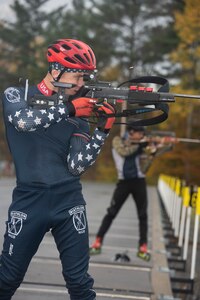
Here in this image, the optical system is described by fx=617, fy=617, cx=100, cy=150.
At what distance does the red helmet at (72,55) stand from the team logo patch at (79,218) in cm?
86

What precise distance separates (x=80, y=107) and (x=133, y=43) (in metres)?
36.0

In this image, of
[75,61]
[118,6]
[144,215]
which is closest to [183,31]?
[118,6]

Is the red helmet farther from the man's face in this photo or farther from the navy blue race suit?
the man's face

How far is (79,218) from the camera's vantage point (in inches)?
145

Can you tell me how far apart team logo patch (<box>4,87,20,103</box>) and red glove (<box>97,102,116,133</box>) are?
1.62ft

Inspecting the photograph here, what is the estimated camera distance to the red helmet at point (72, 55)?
375cm

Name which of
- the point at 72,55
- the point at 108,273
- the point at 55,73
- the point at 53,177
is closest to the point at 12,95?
the point at 55,73

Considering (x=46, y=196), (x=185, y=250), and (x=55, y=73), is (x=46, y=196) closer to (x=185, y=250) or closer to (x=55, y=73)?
(x=55, y=73)

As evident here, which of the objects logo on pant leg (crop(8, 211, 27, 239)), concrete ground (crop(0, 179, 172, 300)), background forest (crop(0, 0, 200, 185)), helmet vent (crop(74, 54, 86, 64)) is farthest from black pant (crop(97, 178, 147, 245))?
background forest (crop(0, 0, 200, 185))

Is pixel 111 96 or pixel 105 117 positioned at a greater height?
pixel 111 96

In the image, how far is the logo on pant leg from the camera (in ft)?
11.8

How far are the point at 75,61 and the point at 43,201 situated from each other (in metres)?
0.87

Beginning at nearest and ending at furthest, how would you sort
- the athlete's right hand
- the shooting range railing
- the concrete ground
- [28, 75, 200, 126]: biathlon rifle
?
the athlete's right hand → [28, 75, 200, 126]: biathlon rifle → the concrete ground → the shooting range railing

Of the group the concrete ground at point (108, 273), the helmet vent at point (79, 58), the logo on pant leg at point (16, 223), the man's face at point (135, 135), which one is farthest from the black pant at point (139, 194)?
the logo on pant leg at point (16, 223)
